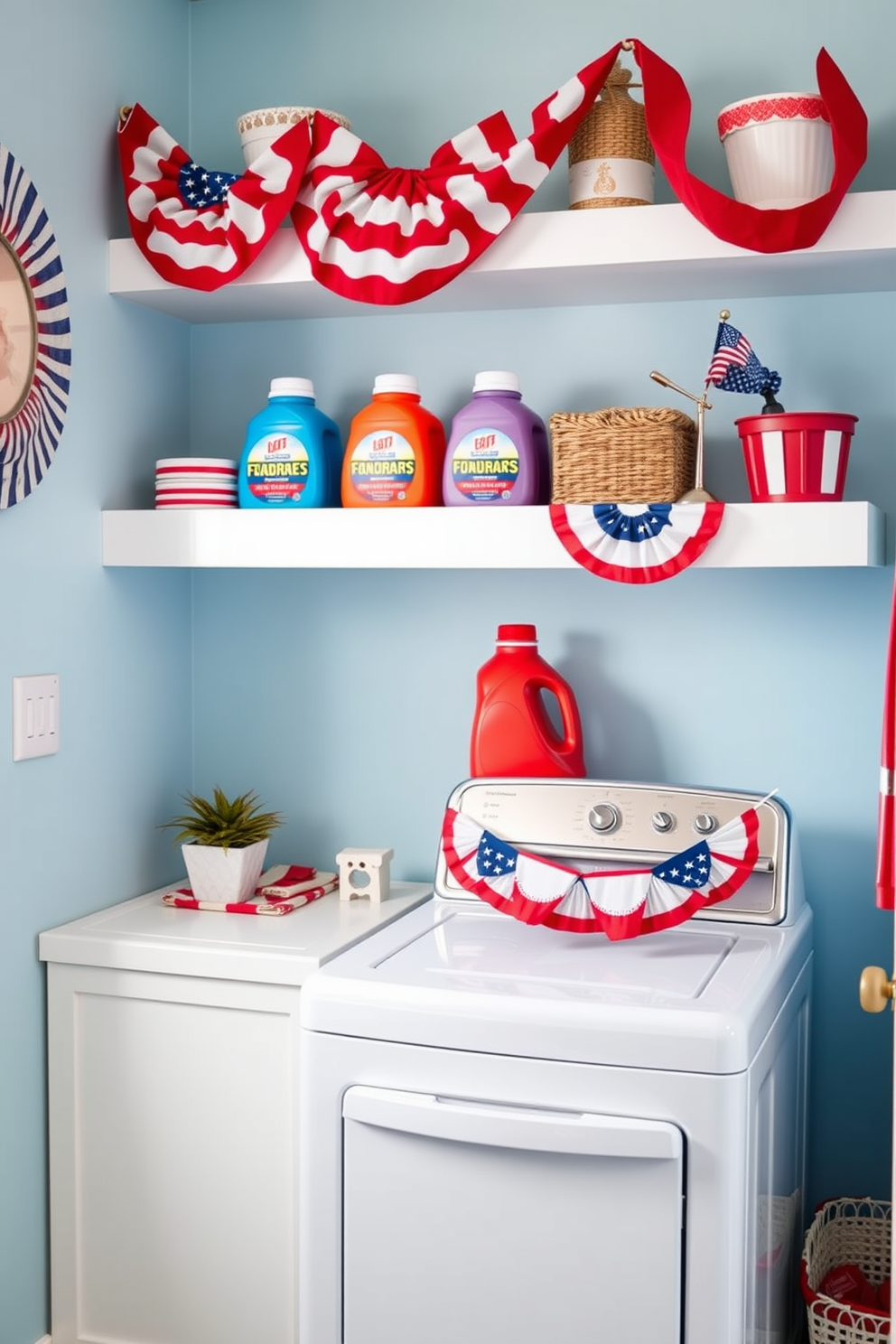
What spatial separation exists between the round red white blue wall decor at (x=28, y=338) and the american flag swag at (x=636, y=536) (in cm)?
77

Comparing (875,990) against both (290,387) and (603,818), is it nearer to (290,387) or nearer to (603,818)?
(603,818)

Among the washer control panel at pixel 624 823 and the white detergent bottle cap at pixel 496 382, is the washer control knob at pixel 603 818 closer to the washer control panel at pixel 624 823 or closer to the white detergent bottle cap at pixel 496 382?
the washer control panel at pixel 624 823

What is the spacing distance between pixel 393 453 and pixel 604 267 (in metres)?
0.43

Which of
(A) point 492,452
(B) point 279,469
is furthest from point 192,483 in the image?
(A) point 492,452

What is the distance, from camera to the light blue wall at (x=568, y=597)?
2.13 metres

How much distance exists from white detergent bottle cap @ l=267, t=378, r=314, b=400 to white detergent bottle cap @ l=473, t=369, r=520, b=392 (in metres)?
0.30

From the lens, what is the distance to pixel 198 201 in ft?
7.02

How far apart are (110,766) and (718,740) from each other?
1.02 m

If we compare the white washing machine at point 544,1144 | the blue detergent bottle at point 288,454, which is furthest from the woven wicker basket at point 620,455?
the white washing machine at point 544,1144

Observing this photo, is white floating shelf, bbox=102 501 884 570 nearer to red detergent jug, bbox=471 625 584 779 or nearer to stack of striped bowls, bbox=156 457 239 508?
stack of striped bowls, bbox=156 457 239 508

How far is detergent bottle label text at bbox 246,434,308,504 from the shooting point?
2.17 m

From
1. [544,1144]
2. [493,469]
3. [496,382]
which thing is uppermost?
[496,382]

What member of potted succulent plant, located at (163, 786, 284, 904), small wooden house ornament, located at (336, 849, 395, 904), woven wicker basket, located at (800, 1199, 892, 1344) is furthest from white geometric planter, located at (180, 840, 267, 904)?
woven wicker basket, located at (800, 1199, 892, 1344)

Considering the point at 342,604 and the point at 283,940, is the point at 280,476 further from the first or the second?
the point at 283,940
